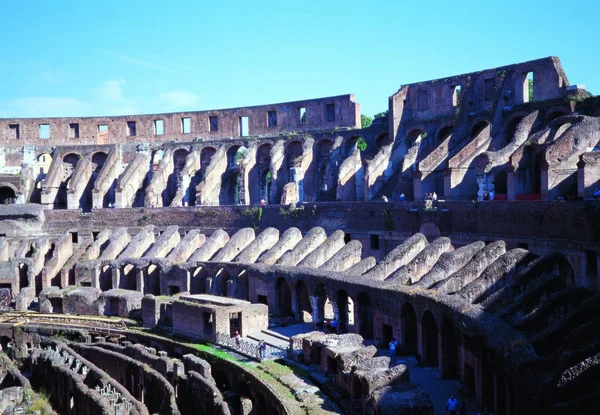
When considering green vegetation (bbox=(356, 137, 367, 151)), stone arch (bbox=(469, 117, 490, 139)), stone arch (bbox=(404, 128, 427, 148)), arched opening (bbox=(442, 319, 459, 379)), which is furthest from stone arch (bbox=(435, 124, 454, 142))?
arched opening (bbox=(442, 319, 459, 379))

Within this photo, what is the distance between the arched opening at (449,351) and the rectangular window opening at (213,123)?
97.8 feet

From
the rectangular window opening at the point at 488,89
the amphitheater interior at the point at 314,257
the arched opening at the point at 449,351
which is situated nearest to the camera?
the amphitheater interior at the point at 314,257

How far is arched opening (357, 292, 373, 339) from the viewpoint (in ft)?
80.0

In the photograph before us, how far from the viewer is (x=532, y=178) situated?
1115 inches

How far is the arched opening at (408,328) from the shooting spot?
22.3 meters

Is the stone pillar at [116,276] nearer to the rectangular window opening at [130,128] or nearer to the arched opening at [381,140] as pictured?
the rectangular window opening at [130,128]

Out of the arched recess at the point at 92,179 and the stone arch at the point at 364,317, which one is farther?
the arched recess at the point at 92,179

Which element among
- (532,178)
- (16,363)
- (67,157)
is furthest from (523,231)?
(67,157)

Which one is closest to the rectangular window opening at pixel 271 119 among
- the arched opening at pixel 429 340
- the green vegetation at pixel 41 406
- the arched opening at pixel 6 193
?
the arched opening at pixel 6 193

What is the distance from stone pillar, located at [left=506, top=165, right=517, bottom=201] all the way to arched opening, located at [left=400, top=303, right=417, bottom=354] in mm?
7927

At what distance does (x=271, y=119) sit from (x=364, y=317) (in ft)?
77.1

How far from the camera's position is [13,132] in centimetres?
4884

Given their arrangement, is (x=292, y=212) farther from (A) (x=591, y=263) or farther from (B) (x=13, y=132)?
(B) (x=13, y=132)

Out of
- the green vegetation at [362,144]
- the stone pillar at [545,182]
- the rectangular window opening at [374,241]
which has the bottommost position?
the rectangular window opening at [374,241]
